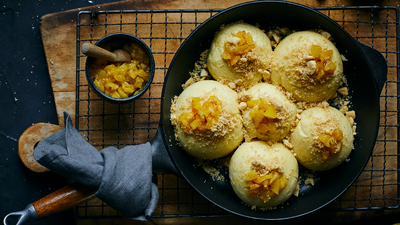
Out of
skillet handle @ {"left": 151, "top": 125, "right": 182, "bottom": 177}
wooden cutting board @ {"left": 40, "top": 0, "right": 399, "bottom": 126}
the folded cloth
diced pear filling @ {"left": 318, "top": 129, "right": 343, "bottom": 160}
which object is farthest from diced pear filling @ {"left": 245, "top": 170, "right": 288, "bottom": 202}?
wooden cutting board @ {"left": 40, "top": 0, "right": 399, "bottom": 126}

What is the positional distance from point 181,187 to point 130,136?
0.44 meters

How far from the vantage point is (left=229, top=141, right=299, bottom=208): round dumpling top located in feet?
4.40

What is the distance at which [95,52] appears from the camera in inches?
52.1

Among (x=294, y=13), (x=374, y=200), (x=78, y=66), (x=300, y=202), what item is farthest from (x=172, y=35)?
(x=374, y=200)

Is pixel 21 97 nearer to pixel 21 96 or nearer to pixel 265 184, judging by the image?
pixel 21 96

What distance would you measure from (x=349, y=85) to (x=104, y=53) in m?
1.40

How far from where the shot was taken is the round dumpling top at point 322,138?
54.4 inches

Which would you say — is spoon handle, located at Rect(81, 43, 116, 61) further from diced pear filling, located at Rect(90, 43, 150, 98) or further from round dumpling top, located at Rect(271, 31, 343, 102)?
A: round dumpling top, located at Rect(271, 31, 343, 102)

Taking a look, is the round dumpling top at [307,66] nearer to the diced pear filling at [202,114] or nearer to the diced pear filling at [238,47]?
the diced pear filling at [238,47]

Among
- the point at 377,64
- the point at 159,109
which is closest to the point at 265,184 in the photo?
the point at 159,109

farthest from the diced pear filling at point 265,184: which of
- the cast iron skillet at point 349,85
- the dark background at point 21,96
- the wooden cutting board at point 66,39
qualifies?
the dark background at point 21,96

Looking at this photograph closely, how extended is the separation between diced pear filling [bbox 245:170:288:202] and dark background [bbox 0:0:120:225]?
3.99ft

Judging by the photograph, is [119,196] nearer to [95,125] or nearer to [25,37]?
[95,125]

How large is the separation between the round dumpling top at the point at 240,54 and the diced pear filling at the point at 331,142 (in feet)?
1.51
